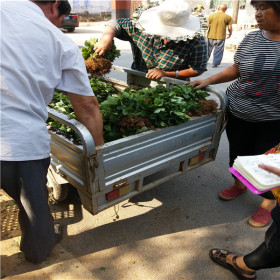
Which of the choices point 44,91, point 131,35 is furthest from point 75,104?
point 131,35

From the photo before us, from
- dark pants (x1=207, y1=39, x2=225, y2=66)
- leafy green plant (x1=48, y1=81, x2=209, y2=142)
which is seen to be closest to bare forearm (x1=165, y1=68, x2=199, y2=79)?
leafy green plant (x1=48, y1=81, x2=209, y2=142)

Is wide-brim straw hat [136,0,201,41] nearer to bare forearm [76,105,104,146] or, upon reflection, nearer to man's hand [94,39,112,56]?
man's hand [94,39,112,56]

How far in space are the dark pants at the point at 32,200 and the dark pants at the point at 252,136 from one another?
1957 mm

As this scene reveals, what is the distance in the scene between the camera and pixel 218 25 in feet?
31.4

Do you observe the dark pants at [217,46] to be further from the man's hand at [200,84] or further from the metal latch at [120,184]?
the metal latch at [120,184]

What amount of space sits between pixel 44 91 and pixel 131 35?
82.2 inches

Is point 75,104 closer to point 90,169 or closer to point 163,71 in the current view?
point 90,169

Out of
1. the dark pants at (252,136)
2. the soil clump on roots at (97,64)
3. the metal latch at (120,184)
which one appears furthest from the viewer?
the soil clump on roots at (97,64)

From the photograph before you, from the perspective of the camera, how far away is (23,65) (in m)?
1.47

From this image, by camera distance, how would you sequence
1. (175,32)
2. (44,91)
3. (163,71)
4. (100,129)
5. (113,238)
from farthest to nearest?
(163,71)
(175,32)
(113,238)
(100,129)
(44,91)

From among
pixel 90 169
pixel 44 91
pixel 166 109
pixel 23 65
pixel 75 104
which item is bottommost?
pixel 90 169

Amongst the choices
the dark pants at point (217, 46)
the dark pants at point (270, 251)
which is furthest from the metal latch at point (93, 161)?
the dark pants at point (217, 46)

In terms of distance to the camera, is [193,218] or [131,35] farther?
[131,35]

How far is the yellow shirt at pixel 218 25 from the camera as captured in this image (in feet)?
31.3
